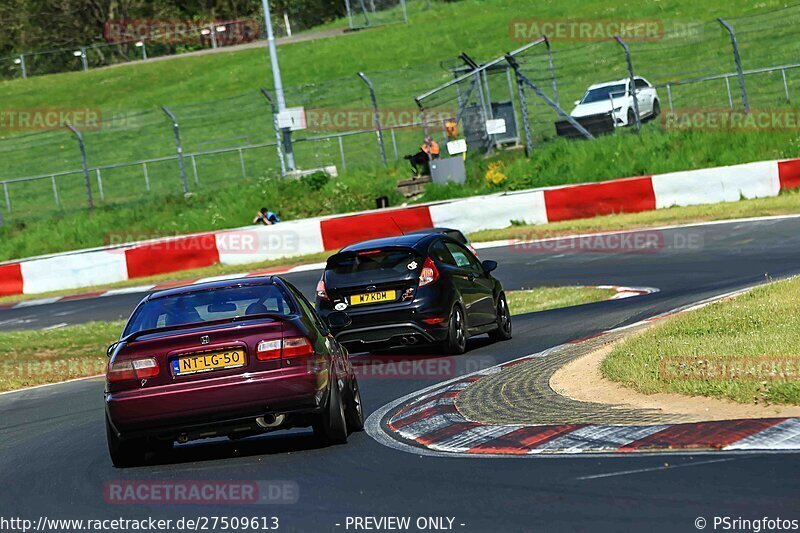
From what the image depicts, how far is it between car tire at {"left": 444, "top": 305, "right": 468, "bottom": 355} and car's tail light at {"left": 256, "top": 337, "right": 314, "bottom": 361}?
18.8ft

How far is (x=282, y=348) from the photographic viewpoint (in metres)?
9.14

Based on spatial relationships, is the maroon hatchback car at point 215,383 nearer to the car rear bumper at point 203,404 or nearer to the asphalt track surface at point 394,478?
the car rear bumper at point 203,404

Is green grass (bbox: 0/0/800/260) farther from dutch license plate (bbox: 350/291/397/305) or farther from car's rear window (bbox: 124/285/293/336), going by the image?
car's rear window (bbox: 124/285/293/336)

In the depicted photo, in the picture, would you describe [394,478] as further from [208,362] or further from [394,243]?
[394,243]

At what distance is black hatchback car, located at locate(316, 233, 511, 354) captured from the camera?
14.7 m

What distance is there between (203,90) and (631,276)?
1599 inches

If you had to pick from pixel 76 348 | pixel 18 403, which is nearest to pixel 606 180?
pixel 76 348

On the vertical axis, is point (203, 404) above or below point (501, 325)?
above

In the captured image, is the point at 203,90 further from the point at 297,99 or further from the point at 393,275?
the point at 393,275

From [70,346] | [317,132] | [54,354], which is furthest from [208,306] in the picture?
[317,132]

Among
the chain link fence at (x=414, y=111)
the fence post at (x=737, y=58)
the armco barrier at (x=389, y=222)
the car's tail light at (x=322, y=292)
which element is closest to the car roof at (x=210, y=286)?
the car's tail light at (x=322, y=292)

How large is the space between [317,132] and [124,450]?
38.1m

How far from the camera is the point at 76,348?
63.6 feet
